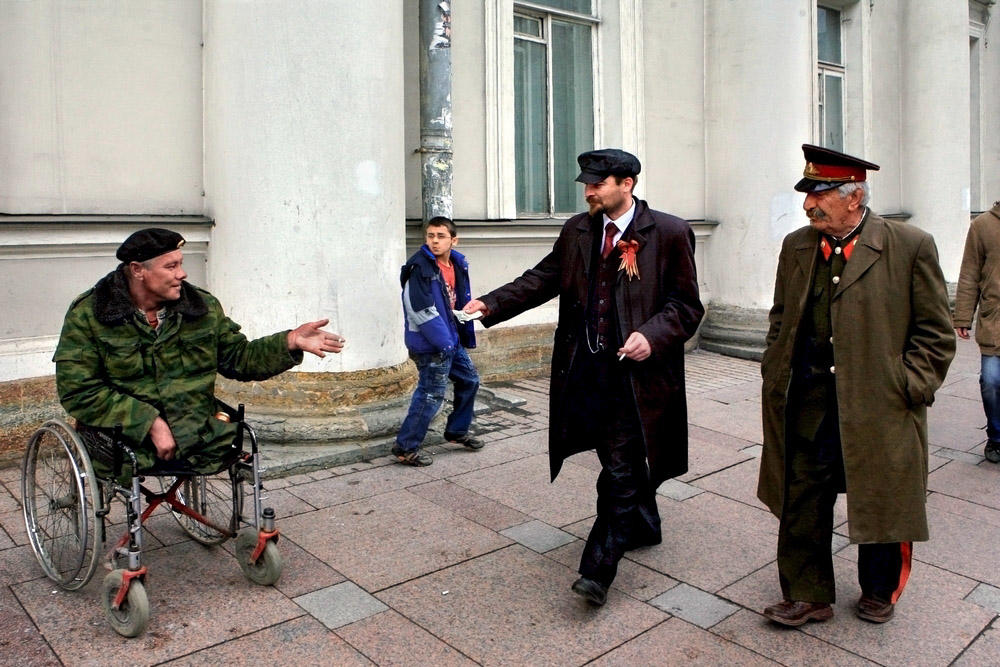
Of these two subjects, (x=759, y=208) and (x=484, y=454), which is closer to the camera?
(x=484, y=454)

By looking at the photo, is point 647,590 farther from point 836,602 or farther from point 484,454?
point 484,454

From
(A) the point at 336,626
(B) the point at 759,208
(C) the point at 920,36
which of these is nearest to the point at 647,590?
(A) the point at 336,626

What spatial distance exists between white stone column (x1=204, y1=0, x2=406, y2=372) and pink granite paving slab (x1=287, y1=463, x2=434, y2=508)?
0.71 m

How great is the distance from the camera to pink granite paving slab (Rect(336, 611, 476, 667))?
10.8 feet

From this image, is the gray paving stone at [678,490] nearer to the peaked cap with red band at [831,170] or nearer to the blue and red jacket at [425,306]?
the blue and red jacket at [425,306]

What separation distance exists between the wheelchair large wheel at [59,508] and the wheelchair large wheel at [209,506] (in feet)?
1.30

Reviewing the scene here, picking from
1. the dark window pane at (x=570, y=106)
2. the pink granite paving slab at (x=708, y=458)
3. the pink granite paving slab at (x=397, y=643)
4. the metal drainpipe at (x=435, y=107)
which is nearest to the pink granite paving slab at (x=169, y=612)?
the pink granite paving slab at (x=397, y=643)

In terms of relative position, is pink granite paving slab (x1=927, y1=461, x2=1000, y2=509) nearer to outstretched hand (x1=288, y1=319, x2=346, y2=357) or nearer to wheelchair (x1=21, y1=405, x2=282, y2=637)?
outstretched hand (x1=288, y1=319, x2=346, y2=357)

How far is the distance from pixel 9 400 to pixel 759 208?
23.3ft

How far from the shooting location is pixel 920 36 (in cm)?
1198

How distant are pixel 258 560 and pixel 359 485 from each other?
1.48 metres

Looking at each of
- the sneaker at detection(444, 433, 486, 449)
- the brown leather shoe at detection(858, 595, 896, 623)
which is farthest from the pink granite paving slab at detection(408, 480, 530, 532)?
the brown leather shoe at detection(858, 595, 896, 623)

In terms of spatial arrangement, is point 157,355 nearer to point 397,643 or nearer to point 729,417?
point 397,643

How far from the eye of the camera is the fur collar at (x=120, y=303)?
3.52 m
